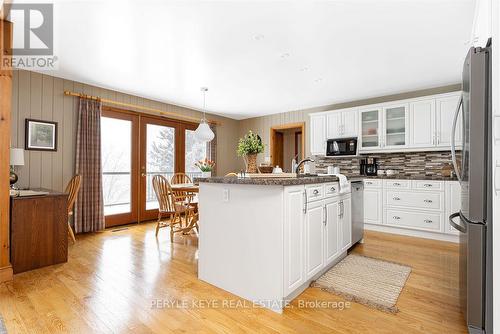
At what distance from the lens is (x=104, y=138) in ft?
14.3

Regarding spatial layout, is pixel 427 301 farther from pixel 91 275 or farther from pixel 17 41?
pixel 17 41

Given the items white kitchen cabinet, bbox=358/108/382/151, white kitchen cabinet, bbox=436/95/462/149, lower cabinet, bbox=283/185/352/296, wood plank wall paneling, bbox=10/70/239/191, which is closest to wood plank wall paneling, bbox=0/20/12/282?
wood plank wall paneling, bbox=10/70/239/191

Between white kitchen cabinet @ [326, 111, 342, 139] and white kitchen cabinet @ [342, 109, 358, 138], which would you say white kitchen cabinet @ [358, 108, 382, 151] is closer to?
white kitchen cabinet @ [342, 109, 358, 138]

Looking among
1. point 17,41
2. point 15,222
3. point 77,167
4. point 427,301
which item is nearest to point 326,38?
point 427,301

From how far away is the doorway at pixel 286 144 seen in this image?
6238 millimetres

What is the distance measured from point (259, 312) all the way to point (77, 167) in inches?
140

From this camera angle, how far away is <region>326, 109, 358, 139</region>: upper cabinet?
471 centimetres

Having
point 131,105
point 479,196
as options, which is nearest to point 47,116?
point 131,105

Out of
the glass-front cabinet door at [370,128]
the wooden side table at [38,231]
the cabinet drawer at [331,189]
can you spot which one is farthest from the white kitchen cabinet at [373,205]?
the wooden side table at [38,231]

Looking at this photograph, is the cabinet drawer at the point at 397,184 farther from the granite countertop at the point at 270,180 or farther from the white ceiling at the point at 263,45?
the granite countertop at the point at 270,180

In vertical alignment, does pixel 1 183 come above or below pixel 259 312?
above

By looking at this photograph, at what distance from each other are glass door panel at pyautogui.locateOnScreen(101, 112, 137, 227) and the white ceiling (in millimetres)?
621

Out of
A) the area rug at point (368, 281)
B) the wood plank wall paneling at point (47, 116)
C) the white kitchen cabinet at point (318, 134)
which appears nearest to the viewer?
the area rug at point (368, 281)

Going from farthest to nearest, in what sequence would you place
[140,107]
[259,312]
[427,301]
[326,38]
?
[140,107]
[326,38]
[427,301]
[259,312]
